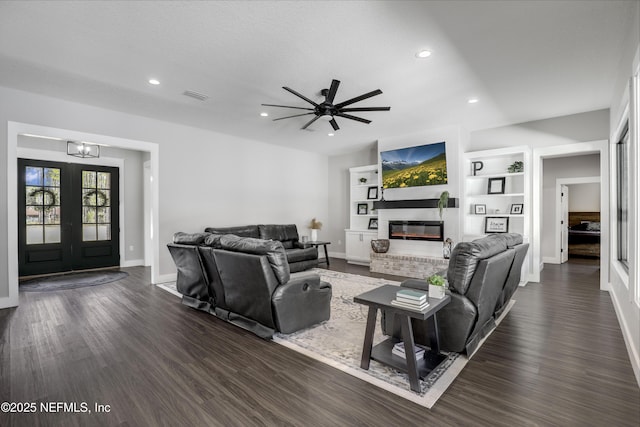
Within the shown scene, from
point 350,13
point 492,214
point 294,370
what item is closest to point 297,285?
point 294,370

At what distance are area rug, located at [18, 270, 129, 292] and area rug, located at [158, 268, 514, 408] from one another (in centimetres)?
435

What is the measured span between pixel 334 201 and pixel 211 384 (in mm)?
6887

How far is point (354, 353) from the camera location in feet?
8.85

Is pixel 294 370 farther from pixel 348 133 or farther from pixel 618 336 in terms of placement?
pixel 348 133

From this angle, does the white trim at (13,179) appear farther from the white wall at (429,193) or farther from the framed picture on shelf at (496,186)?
the framed picture on shelf at (496,186)

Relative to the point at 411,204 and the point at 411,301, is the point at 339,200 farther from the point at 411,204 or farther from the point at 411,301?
the point at 411,301

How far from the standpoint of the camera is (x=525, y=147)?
18.0 feet

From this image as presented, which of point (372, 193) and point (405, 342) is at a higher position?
point (372, 193)

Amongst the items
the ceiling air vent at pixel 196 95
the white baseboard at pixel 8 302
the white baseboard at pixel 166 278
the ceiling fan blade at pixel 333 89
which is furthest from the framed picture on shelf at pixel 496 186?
the white baseboard at pixel 8 302

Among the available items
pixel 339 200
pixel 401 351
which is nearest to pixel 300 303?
pixel 401 351

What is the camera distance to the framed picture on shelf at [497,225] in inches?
227

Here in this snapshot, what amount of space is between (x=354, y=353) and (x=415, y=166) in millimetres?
4699

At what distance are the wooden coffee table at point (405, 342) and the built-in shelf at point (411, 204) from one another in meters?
3.75

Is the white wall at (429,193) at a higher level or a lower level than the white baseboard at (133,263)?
higher
